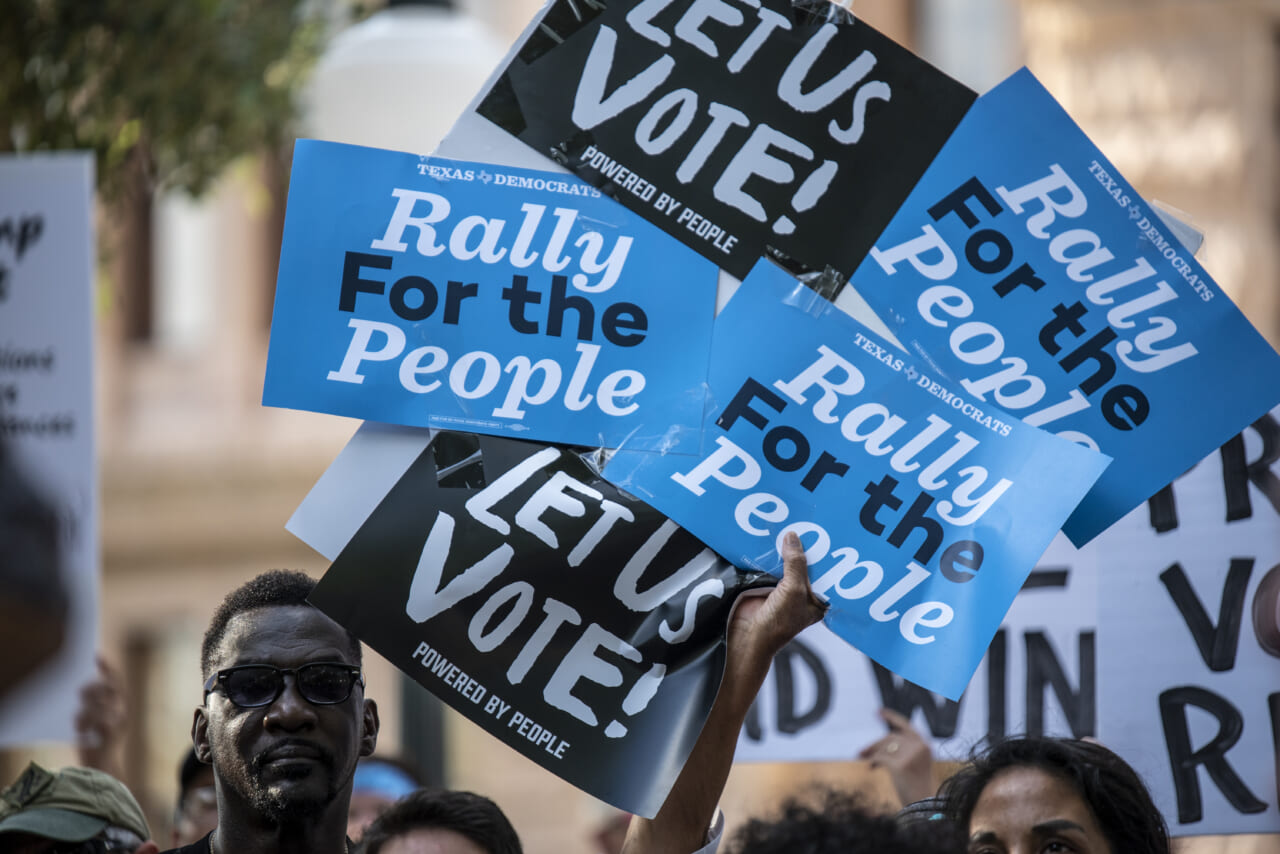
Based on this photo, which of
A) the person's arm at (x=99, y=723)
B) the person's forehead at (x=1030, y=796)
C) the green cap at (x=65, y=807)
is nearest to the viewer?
the person's forehead at (x=1030, y=796)

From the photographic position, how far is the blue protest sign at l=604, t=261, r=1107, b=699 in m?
3.07

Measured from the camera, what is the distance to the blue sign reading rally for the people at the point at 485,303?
3.13 meters

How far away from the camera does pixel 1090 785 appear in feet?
10.4

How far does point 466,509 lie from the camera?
3.10 metres

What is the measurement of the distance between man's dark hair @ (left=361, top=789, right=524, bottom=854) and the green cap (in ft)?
1.89

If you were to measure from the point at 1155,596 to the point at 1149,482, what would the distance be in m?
0.81

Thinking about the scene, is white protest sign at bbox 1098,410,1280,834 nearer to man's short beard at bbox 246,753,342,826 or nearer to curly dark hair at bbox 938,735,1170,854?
curly dark hair at bbox 938,735,1170,854

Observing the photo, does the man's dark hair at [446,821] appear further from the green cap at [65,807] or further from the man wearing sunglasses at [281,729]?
the green cap at [65,807]

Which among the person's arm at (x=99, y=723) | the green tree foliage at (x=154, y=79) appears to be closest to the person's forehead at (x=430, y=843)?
the person's arm at (x=99, y=723)

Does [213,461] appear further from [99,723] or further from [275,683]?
[275,683]

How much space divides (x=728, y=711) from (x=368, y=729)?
0.62 metres

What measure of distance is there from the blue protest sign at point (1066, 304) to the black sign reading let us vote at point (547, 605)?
595 mm

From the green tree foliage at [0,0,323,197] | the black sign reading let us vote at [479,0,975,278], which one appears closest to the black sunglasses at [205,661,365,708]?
the black sign reading let us vote at [479,0,975,278]

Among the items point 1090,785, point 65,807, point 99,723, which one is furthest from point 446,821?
point 99,723
